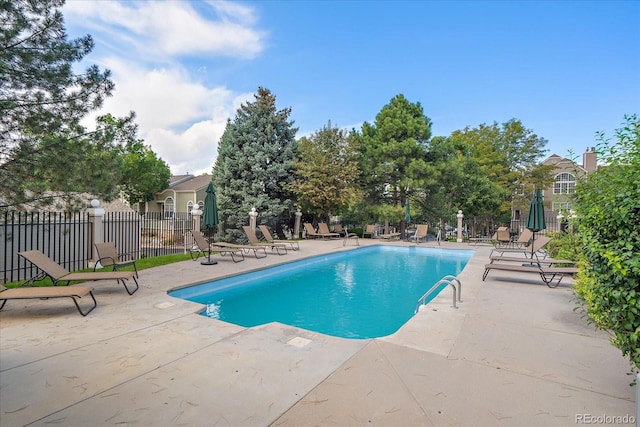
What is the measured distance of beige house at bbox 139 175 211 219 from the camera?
31141 mm

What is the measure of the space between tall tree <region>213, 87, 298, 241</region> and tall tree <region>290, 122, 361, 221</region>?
2.47 ft

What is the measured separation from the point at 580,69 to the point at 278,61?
1187 cm

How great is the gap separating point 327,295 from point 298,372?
14.7 ft

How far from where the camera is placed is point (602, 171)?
3109 mm

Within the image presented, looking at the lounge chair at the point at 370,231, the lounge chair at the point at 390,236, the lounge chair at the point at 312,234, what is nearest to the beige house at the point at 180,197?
the lounge chair at the point at 312,234

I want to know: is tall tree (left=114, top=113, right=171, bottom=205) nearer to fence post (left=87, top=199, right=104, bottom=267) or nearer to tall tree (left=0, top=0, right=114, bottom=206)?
fence post (left=87, top=199, right=104, bottom=267)

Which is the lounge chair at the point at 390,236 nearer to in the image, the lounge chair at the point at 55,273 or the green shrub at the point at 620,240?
the lounge chair at the point at 55,273

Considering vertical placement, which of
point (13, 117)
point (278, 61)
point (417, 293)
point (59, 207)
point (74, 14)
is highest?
point (278, 61)

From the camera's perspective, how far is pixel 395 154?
59.7ft

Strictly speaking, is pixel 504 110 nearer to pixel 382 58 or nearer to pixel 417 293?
pixel 382 58

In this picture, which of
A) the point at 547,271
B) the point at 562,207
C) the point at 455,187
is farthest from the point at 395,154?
the point at 562,207

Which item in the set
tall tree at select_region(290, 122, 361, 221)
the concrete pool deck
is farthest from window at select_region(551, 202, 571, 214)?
tall tree at select_region(290, 122, 361, 221)

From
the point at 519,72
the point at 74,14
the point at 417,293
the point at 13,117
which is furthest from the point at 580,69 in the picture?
the point at 13,117

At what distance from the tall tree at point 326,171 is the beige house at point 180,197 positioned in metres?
16.3
